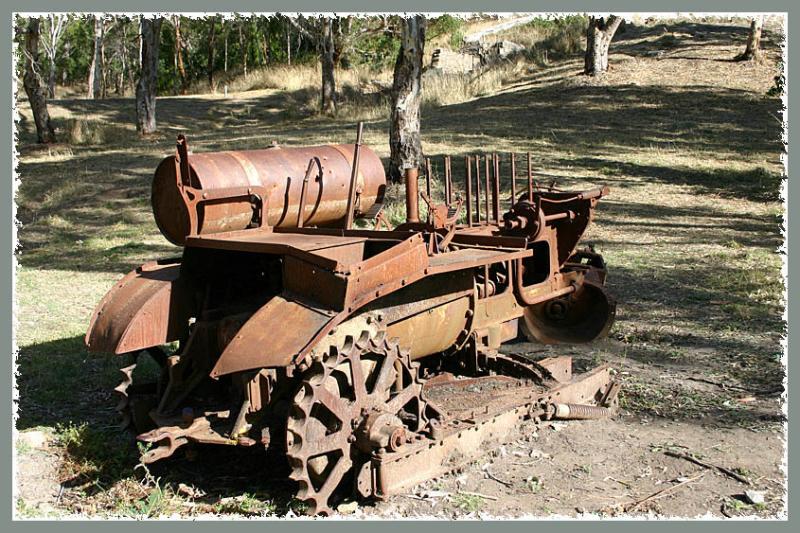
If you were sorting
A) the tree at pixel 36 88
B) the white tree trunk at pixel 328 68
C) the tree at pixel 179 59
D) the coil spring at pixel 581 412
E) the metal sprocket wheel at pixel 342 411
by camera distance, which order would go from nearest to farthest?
the metal sprocket wheel at pixel 342 411, the coil spring at pixel 581 412, the tree at pixel 36 88, the white tree trunk at pixel 328 68, the tree at pixel 179 59

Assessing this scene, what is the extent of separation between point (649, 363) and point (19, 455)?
4324mm

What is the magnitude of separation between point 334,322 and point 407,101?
757 centimetres

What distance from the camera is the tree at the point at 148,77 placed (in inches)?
776

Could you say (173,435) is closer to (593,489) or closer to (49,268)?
(593,489)

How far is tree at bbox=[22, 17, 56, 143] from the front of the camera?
1838 cm

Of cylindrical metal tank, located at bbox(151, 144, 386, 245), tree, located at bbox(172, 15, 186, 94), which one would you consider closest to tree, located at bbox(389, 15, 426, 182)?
cylindrical metal tank, located at bbox(151, 144, 386, 245)

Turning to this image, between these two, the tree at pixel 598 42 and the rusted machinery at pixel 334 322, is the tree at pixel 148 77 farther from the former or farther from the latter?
the rusted machinery at pixel 334 322

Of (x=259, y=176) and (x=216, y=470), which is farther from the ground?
(x=259, y=176)

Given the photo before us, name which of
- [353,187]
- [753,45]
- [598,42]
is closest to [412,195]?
[353,187]

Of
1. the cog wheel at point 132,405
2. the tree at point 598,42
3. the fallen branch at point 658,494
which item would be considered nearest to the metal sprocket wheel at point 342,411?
the fallen branch at point 658,494

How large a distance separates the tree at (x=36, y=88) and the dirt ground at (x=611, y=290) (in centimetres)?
48

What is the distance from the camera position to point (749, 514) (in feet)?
14.0

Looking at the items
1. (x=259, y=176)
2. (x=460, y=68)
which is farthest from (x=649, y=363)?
(x=460, y=68)

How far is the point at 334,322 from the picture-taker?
420cm
